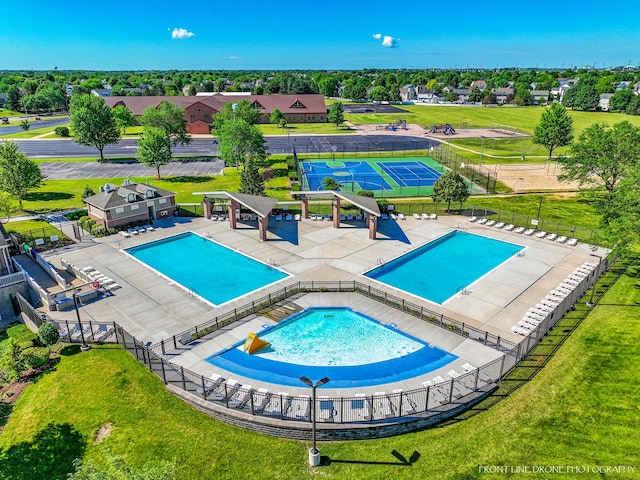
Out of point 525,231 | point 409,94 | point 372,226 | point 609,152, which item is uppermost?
point 409,94

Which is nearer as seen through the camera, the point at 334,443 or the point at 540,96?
the point at 334,443

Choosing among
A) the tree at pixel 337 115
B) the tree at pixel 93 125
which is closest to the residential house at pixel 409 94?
the tree at pixel 337 115

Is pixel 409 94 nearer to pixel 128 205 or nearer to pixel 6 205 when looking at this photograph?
pixel 128 205

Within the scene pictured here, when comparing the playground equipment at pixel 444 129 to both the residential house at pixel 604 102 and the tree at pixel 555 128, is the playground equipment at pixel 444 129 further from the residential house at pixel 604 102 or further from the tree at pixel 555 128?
the residential house at pixel 604 102

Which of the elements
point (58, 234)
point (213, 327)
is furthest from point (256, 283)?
point (58, 234)

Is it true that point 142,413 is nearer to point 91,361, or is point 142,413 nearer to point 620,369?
point 91,361

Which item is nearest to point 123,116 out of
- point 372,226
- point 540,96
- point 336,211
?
point 336,211

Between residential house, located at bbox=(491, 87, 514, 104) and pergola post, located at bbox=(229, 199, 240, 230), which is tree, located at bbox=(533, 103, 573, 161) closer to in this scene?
pergola post, located at bbox=(229, 199, 240, 230)
